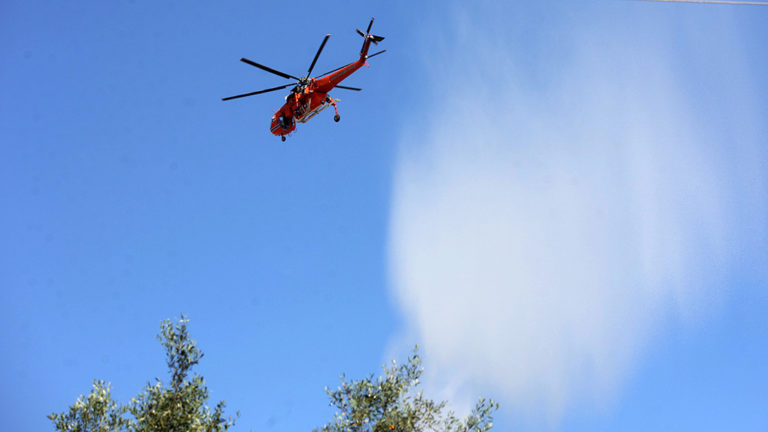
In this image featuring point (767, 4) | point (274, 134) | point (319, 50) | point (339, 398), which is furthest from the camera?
point (274, 134)

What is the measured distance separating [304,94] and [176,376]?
1776 cm

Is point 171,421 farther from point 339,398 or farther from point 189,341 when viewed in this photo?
point 339,398

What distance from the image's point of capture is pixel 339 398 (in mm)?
22531

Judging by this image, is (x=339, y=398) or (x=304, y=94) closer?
(x=339, y=398)

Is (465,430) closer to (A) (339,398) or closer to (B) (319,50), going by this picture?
(A) (339,398)

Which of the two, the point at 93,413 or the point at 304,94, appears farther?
the point at 304,94

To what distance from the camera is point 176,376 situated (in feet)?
74.3

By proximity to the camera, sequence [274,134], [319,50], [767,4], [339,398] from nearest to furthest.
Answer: [767,4], [339,398], [319,50], [274,134]

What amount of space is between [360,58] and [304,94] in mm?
4023

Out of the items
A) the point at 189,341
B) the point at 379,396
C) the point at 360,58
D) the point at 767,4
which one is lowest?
the point at 379,396

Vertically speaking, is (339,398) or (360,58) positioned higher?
(360,58)

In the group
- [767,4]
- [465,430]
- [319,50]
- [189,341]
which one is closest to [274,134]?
[319,50]

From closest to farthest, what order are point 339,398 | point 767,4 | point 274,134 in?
point 767,4 → point 339,398 → point 274,134

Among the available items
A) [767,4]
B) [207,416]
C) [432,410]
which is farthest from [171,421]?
[767,4]
